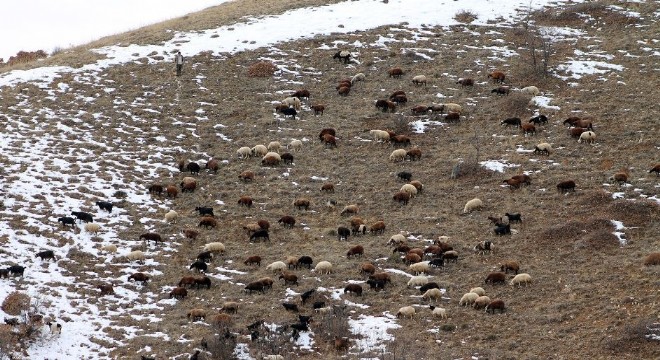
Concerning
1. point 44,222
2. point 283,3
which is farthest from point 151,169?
point 283,3

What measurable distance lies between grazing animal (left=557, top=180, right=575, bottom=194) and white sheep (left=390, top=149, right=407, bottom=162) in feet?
20.4

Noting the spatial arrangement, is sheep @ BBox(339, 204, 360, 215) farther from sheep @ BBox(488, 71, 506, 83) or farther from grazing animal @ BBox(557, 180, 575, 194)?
sheep @ BBox(488, 71, 506, 83)

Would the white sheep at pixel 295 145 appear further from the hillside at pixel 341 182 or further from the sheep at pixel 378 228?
the sheep at pixel 378 228

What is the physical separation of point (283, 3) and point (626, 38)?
62.5 feet

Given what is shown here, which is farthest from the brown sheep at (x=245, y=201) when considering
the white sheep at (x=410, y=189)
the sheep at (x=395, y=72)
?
the sheep at (x=395, y=72)

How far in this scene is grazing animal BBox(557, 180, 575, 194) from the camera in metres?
26.9

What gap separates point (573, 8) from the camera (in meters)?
43.8

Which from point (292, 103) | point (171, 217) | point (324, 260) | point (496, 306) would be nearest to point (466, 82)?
point (292, 103)

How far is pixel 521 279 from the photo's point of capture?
21.8 meters

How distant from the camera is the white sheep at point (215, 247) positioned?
2438 cm

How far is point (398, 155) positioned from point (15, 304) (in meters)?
15.4

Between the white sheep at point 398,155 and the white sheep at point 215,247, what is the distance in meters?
8.78

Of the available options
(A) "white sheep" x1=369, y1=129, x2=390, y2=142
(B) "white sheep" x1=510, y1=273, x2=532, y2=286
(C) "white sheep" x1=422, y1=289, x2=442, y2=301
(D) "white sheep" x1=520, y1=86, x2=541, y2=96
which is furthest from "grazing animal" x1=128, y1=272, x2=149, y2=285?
(D) "white sheep" x1=520, y1=86, x2=541, y2=96

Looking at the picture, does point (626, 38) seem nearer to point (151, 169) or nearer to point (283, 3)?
point (283, 3)
